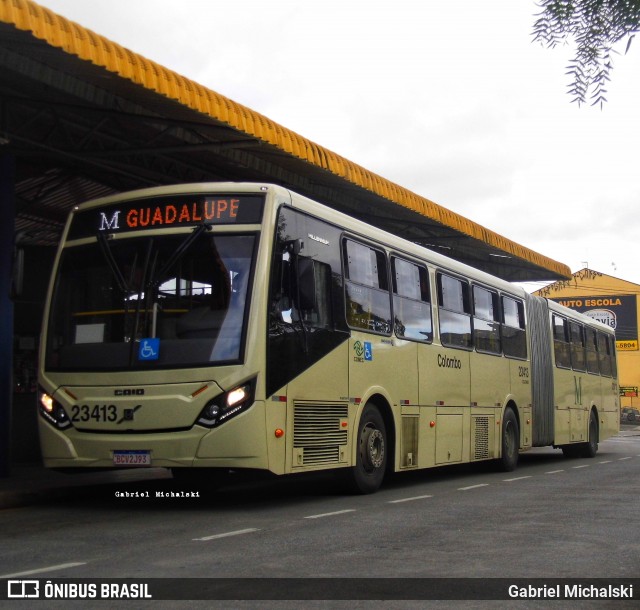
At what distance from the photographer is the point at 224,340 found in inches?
396

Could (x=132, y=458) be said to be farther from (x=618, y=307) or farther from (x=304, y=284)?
(x=618, y=307)

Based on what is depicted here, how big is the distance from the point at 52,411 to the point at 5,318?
3.62 metres

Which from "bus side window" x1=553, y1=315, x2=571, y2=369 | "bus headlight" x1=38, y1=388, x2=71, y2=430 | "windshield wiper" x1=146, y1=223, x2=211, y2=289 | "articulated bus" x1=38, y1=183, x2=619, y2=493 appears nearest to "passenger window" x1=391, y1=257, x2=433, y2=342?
"articulated bus" x1=38, y1=183, x2=619, y2=493

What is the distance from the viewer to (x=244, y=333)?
10.0m

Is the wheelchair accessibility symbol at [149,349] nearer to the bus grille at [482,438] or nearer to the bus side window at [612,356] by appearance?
the bus grille at [482,438]

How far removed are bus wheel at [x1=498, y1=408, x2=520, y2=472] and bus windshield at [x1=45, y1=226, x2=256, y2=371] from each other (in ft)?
28.6

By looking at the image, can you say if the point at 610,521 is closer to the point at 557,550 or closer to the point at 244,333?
the point at 557,550

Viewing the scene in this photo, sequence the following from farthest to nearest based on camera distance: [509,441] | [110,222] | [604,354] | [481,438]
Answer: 1. [604,354]
2. [509,441]
3. [481,438]
4. [110,222]

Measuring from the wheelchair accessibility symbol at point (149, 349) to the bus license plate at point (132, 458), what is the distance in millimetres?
945

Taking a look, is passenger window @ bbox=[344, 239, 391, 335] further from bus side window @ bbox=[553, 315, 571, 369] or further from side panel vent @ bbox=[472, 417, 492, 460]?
bus side window @ bbox=[553, 315, 571, 369]

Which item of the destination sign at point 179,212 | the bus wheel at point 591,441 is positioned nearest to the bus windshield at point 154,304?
the destination sign at point 179,212

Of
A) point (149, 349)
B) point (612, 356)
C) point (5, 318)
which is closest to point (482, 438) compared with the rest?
point (5, 318)

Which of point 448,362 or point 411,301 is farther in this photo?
point 448,362

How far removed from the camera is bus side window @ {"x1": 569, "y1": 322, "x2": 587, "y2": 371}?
23000 millimetres
